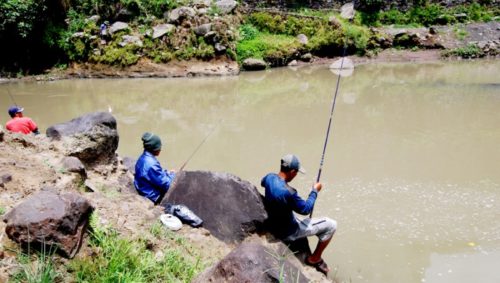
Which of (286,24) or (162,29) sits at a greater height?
(162,29)

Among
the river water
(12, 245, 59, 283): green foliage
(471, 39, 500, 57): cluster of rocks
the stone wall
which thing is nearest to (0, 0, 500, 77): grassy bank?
the river water

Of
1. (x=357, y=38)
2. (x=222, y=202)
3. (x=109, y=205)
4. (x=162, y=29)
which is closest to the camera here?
(x=109, y=205)

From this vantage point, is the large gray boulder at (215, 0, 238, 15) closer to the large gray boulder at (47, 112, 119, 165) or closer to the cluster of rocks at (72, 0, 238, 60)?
the cluster of rocks at (72, 0, 238, 60)

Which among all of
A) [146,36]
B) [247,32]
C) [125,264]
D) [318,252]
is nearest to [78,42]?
[146,36]

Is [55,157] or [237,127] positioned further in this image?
[237,127]

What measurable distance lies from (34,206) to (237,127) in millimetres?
9075

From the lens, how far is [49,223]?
3414mm

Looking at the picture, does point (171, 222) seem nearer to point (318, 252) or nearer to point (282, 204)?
point (282, 204)

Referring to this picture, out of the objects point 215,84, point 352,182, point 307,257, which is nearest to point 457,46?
point 215,84

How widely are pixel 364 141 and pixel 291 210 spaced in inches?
250

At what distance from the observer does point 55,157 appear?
239 inches

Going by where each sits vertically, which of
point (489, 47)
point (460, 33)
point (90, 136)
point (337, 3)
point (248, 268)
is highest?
point (248, 268)

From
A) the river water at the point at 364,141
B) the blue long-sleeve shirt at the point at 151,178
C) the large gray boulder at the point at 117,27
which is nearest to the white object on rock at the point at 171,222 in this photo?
the blue long-sleeve shirt at the point at 151,178

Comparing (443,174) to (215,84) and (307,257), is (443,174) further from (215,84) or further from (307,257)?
(215,84)
